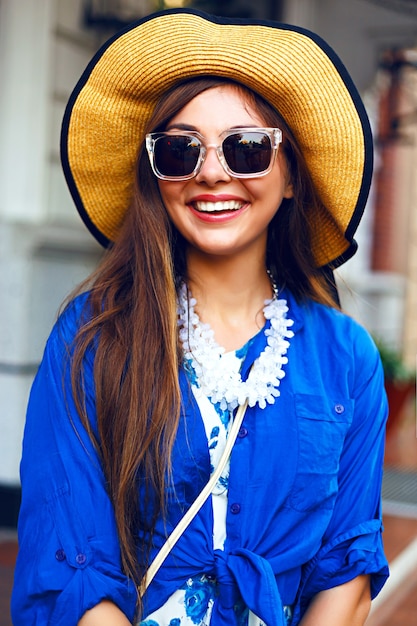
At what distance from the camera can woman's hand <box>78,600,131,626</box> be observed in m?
1.70

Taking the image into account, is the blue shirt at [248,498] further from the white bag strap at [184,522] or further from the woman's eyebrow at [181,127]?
the woman's eyebrow at [181,127]

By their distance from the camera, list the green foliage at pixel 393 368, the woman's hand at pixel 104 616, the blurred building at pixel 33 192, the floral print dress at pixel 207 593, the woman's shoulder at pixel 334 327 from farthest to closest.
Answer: the green foliage at pixel 393 368 → the blurred building at pixel 33 192 → the woman's shoulder at pixel 334 327 → the floral print dress at pixel 207 593 → the woman's hand at pixel 104 616

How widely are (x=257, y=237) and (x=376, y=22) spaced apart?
5892 millimetres

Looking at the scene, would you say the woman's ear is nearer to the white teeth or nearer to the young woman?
the young woman

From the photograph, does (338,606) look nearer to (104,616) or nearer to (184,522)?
(184,522)

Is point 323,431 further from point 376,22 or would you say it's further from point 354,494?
point 376,22

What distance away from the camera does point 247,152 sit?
6.13 feet

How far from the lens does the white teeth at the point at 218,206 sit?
6.28 feet

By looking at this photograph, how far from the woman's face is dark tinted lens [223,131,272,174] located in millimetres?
24

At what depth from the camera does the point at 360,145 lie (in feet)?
6.77

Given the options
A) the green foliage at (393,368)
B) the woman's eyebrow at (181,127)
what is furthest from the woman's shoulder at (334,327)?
the green foliage at (393,368)

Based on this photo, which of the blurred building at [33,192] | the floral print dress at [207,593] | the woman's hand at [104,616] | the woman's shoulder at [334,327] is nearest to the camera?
the woman's hand at [104,616]

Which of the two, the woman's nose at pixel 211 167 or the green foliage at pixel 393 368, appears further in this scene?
the green foliage at pixel 393 368

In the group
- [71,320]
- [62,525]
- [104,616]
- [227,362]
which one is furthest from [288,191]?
[104,616]
